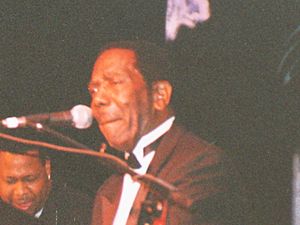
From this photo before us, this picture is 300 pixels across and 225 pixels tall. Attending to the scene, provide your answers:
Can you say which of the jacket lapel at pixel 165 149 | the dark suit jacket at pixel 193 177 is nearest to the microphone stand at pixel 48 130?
the dark suit jacket at pixel 193 177

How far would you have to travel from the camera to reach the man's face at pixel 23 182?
459cm

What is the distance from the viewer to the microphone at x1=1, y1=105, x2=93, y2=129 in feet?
8.62

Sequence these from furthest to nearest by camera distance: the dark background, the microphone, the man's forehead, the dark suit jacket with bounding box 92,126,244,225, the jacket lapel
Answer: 1. the dark background
2. the man's forehead
3. the jacket lapel
4. the dark suit jacket with bounding box 92,126,244,225
5. the microphone

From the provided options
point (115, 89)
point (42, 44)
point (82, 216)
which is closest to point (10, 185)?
point (82, 216)

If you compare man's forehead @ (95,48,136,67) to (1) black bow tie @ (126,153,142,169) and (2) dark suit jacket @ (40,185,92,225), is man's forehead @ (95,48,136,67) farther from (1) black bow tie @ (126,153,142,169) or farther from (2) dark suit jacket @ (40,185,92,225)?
(2) dark suit jacket @ (40,185,92,225)

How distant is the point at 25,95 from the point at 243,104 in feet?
6.52

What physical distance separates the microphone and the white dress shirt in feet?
1.81

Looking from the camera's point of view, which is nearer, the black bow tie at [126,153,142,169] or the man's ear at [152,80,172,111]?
the black bow tie at [126,153,142,169]

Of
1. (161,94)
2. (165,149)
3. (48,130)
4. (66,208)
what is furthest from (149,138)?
(66,208)

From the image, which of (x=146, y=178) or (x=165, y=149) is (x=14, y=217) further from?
(x=146, y=178)

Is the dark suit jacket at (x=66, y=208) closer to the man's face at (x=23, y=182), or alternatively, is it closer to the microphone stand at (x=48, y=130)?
the man's face at (x=23, y=182)

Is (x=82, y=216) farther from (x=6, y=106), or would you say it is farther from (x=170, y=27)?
(x=170, y=27)

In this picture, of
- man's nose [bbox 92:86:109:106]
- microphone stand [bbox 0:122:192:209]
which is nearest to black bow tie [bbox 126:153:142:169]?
man's nose [bbox 92:86:109:106]

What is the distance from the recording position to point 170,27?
4.71m
